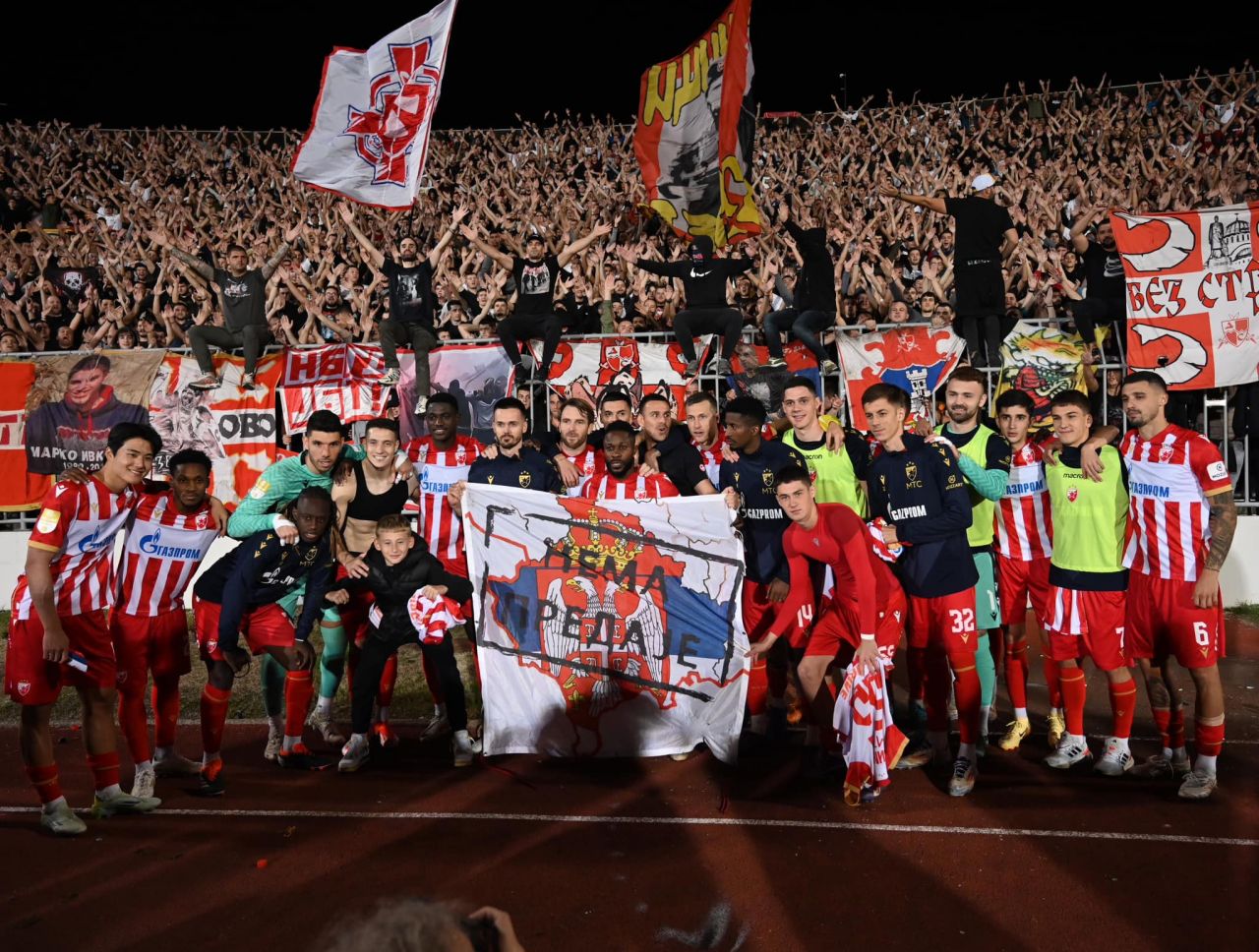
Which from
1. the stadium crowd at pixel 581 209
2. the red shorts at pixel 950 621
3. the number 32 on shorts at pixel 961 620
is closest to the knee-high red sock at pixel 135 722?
the red shorts at pixel 950 621

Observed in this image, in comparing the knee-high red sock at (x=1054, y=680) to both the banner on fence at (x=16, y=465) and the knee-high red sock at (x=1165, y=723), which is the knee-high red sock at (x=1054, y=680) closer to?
the knee-high red sock at (x=1165, y=723)

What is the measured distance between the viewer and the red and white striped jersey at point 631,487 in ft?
22.2

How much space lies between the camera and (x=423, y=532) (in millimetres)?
7344

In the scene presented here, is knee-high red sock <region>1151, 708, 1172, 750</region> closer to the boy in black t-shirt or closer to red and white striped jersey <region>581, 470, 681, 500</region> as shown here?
red and white striped jersey <region>581, 470, 681, 500</region>

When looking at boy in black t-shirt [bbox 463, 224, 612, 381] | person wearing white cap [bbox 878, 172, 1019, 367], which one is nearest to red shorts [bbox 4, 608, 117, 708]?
boy in black t-shirt [bbox 463, 224, 612, 381]

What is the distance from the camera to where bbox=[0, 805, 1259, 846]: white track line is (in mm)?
5023

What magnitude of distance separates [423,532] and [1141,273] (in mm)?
8368

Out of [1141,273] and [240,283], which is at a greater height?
[240,283]

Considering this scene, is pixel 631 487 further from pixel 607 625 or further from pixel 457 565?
pixel 457 565

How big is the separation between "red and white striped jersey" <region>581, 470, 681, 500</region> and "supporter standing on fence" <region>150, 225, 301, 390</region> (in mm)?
7162

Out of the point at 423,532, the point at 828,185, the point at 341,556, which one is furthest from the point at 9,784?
the point at 828,185

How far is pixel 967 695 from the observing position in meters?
5.89

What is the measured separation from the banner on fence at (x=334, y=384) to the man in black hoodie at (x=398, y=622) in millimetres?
6011

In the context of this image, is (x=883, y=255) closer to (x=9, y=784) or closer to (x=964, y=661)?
(x=964, y=661)
